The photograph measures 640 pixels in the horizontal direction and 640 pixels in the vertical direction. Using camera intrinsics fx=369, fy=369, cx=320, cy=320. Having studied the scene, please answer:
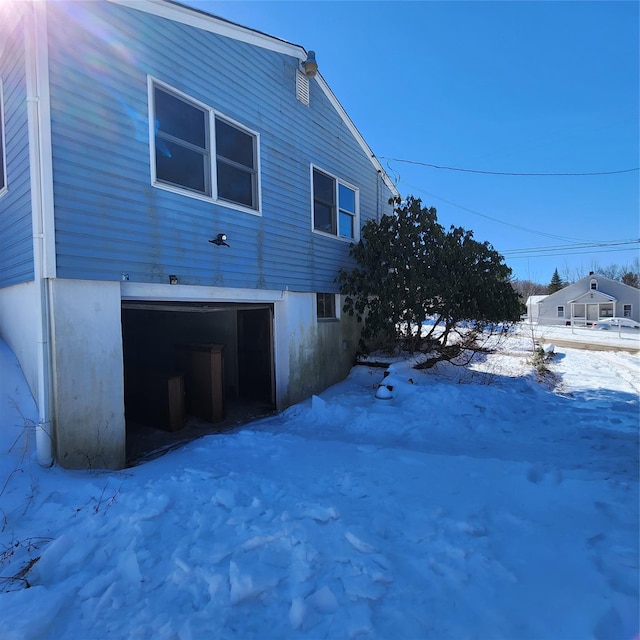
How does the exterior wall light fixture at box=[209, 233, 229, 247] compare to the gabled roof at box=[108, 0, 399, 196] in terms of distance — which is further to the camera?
the exterior wall light fixture at box=[209, 233, 229, 247]

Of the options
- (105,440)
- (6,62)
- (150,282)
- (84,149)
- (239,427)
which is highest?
(6,62)

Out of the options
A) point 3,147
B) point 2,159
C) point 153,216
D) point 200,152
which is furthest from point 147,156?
point 2,159

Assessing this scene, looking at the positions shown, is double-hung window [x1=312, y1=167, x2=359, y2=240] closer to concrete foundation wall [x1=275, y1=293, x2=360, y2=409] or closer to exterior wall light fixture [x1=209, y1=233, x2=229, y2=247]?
concrete foundation wall [x1=275, y1=293, x2=360, y2=409]

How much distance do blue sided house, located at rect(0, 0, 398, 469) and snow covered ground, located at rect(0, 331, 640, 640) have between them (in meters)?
0.99

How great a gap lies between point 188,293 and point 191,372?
210 cm

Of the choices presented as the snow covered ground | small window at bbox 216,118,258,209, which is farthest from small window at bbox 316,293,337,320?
A: the snow covered ground

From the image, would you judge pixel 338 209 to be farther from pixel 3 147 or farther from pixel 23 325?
pixel 23 325

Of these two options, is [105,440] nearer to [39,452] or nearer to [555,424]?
[39,452]

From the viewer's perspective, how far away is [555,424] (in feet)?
18.2

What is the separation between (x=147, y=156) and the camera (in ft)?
15.9

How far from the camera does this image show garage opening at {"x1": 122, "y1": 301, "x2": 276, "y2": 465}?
6207 mm

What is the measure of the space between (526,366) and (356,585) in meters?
10.2

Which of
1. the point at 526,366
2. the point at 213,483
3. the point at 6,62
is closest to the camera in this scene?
the point at 213,483

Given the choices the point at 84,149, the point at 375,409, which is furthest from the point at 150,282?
the point at 375,409
